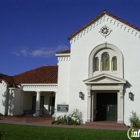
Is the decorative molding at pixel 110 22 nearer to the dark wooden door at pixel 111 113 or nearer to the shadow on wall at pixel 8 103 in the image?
the dark wooden door at pixel 111 113

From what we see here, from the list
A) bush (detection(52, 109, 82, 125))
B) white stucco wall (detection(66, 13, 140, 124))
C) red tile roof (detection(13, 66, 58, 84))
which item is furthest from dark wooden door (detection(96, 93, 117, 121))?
red tile roof (detection(13, 66, 58, 84))

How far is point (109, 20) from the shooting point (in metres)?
21.7

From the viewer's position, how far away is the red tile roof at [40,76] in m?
27.4

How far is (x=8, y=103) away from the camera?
27.1 m

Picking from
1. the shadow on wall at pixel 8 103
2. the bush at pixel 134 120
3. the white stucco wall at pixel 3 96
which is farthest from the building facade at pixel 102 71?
the white stucco wall at pixel 3 96

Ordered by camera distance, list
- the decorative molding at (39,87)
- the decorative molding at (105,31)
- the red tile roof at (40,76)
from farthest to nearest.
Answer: the red tile roof at (40,76) → the decorative molding at (39,87) → the decorative molding at (105,31)

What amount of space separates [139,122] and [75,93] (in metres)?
6.37

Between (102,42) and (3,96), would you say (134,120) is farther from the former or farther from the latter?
(3,96)

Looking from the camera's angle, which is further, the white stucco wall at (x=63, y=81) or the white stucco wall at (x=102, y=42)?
the white stucco wall at (x=63, y=81)

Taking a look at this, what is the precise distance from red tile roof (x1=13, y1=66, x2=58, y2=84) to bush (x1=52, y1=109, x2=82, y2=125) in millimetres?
5946

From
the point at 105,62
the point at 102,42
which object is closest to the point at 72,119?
the point at 105,62

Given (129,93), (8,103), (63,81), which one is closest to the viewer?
(129,93)

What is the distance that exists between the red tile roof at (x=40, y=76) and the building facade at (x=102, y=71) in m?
4.55

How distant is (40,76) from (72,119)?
9.31 metres
